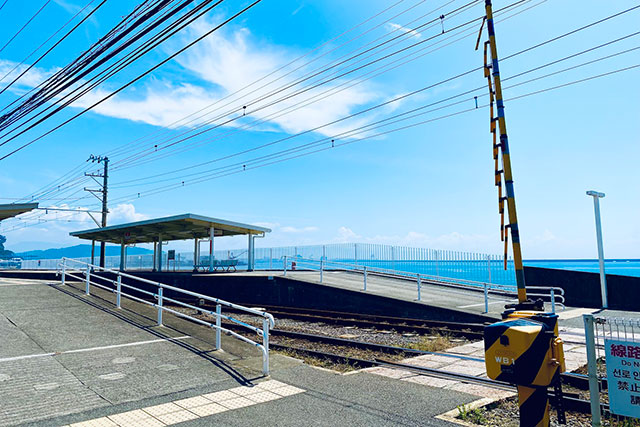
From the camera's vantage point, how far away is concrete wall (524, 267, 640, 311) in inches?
641

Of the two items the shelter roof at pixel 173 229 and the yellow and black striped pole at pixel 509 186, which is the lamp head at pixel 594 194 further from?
the shelter roof at pixel 173 229

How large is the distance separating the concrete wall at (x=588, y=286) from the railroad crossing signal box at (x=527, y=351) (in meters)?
15.4

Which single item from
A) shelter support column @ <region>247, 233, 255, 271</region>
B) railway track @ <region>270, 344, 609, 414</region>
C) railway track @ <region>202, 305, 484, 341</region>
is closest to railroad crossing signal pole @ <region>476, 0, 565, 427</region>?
railway track @ <region>270, 344, 609, 414</region>

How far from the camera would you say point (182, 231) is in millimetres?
30750

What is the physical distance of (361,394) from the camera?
5.79m

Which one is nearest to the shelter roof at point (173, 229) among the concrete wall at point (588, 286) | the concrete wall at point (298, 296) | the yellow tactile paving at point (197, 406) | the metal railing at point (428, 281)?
the concrete wall at point (298, 296)

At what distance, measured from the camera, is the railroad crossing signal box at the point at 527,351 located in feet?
12.2

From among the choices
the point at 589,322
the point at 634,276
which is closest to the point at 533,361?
the point at 589,322

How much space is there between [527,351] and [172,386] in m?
4.59

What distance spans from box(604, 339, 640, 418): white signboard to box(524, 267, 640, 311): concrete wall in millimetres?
14823

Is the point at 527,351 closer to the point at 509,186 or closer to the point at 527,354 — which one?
the point at 527,354

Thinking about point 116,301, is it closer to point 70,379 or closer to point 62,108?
point 62,108

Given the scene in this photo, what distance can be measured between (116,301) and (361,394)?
8.98 meters

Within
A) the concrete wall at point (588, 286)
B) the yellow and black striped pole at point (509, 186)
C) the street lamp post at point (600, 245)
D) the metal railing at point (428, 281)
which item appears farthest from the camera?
the metal railing at point (428, 281)
